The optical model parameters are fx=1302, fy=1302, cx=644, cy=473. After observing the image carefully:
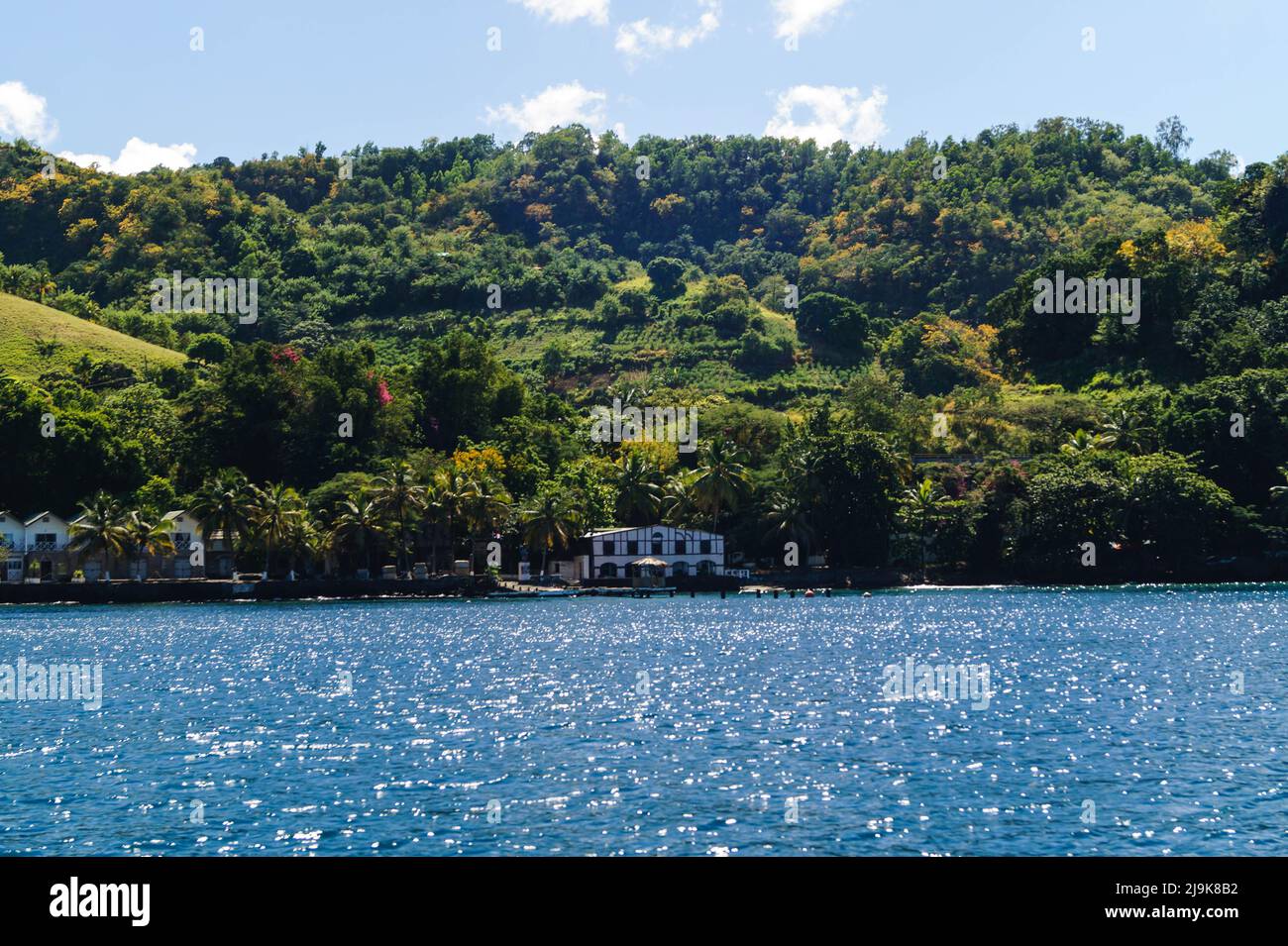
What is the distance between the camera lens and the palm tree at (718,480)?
113 m

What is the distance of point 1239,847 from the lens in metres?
24.1

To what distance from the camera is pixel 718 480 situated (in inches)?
4441

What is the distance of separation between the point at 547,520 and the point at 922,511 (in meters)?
31.0

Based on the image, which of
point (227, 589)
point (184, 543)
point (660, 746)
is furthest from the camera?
point (184, 543)

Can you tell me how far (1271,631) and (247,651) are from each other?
51374 mm

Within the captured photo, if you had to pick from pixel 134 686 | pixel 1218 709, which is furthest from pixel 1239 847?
pixel 134 686

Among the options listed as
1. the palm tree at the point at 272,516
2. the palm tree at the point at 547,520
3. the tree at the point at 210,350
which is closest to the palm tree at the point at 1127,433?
the palm tree at the point at 547,520

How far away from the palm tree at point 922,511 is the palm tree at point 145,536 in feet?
198

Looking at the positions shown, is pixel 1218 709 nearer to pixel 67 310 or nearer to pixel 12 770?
pixel 12 770

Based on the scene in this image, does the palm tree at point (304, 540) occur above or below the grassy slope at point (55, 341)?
below

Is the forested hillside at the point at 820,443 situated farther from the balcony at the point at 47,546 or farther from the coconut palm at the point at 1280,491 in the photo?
the balcony at the point at 47,546

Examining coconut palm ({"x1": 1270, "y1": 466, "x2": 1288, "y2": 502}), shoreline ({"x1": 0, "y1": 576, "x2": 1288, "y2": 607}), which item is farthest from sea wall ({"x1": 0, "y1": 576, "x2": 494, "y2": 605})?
coconut palm ({"x1": 1270, "y1": 466, "x2": 1288, "y2": 502})

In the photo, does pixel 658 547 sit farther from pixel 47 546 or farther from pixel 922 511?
pixel 47 546

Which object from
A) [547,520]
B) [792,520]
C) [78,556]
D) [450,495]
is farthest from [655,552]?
[78,556]
